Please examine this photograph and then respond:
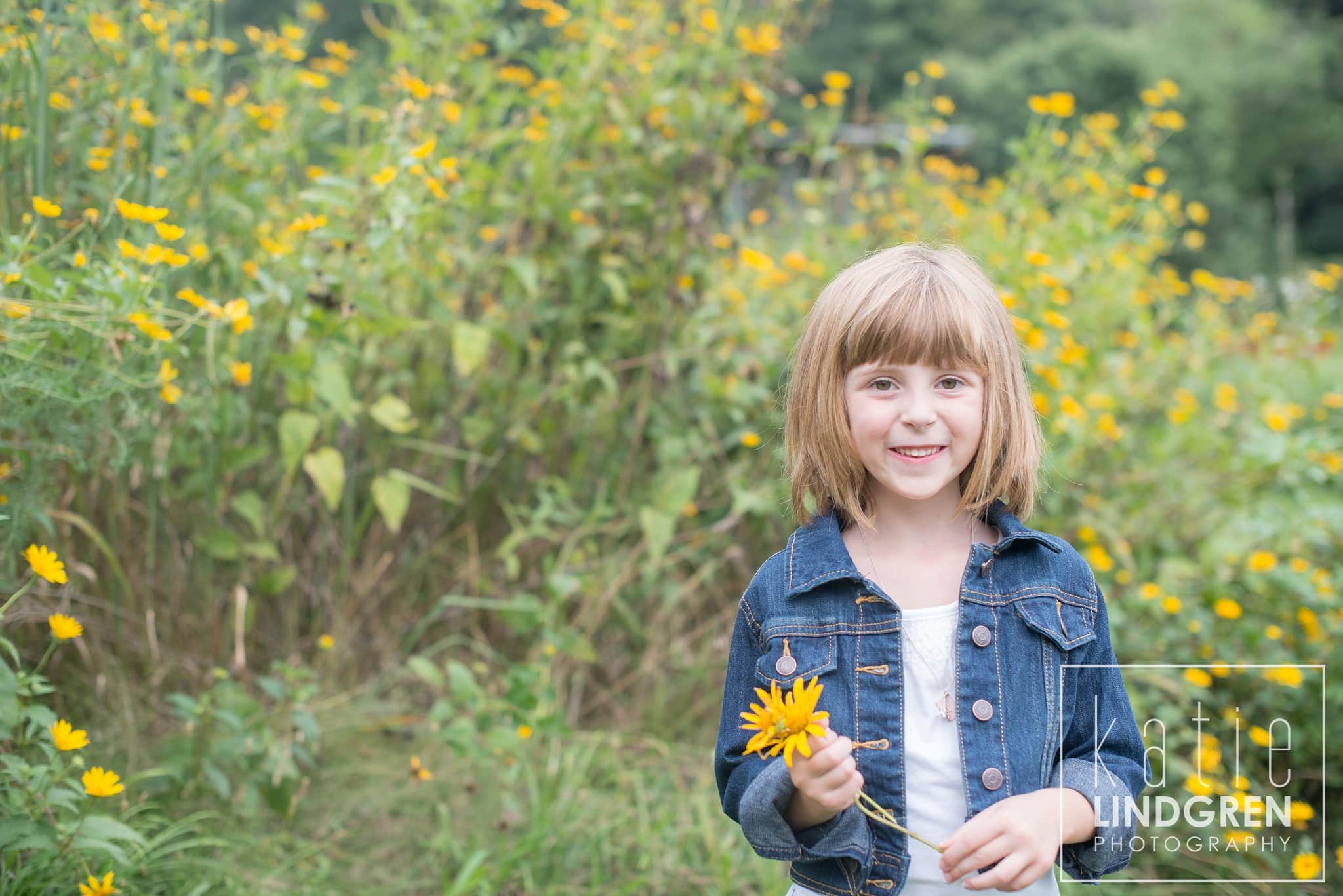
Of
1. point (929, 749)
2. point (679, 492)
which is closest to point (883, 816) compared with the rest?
point (929, 749)

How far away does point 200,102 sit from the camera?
2.29 m

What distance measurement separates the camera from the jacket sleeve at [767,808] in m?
1.08

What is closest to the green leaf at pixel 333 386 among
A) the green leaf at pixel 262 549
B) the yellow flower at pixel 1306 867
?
the green leaf at pixel 262 549

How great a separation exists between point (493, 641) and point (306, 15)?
1751 millimetres

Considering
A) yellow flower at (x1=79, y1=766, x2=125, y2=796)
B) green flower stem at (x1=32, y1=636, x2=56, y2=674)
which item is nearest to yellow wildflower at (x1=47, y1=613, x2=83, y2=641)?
green flower stem at (x1=32, y1=636, x2=56, y2=674)

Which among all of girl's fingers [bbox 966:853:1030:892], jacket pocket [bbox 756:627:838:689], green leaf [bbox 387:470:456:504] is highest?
green leaf [bbox 387:470:456:504]

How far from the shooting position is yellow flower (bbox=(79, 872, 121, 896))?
1.42 meters

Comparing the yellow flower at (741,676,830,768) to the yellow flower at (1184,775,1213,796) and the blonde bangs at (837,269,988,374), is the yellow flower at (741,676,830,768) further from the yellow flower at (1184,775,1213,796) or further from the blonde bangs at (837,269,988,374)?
the yellow flower at (1184,775,1213,796)

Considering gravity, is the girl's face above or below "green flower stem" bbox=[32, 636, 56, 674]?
above

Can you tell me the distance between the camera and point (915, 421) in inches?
44.2

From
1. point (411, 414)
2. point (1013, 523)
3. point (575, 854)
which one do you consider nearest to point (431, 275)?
point (411, 414)

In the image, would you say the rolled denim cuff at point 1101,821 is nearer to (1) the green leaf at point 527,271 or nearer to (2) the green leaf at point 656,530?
(2) the green leaf at point 656,530

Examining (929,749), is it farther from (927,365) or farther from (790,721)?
(927,365)

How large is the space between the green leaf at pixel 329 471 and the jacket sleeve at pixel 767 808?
1.17 m
